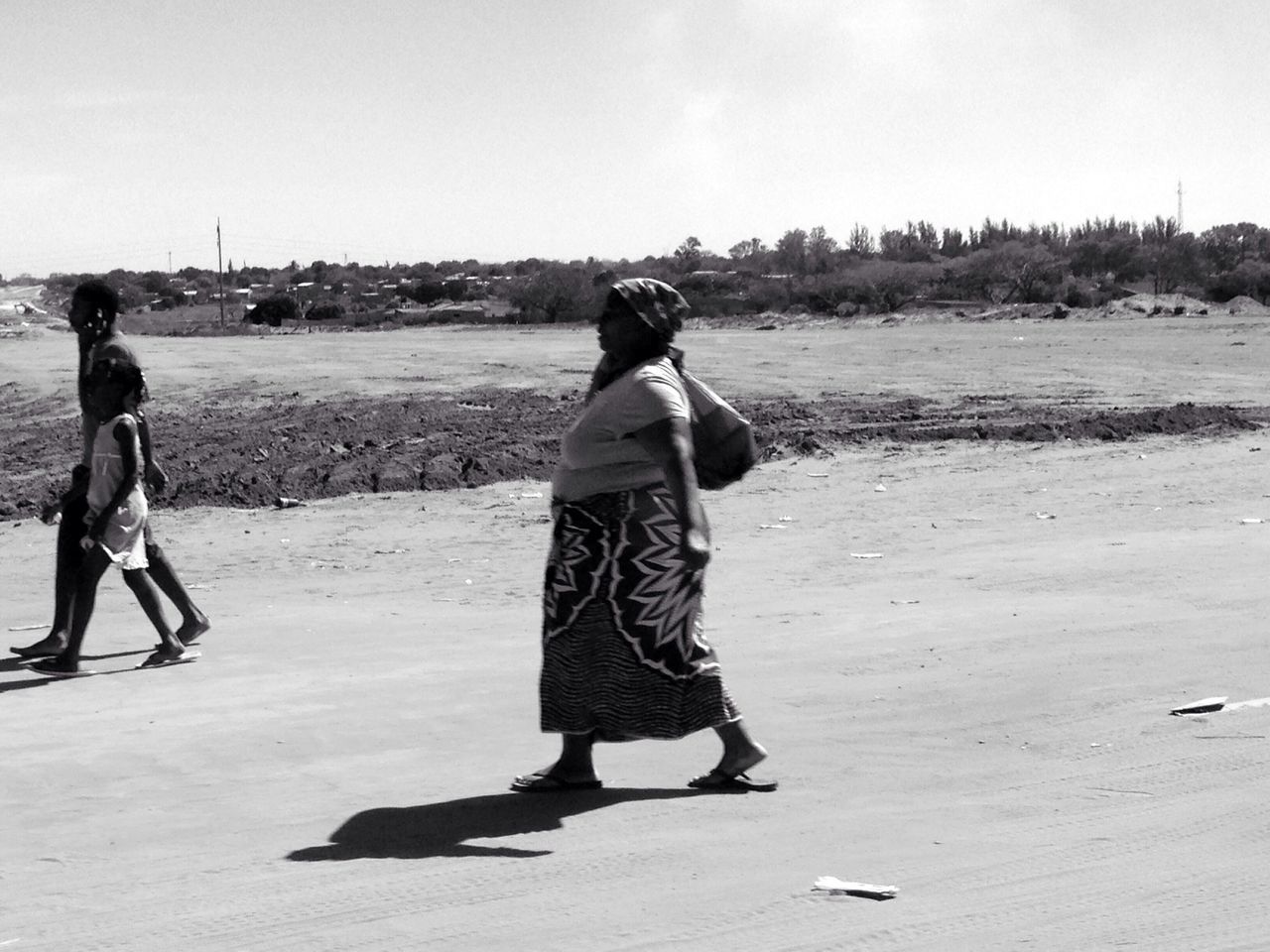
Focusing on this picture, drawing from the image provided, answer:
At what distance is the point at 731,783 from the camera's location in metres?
5.60

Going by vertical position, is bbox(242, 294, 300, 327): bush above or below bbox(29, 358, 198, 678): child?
above

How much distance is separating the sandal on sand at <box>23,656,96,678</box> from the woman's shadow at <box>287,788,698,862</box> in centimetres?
308

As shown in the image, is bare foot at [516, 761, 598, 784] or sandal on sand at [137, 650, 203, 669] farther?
sandal on sand at [137, 650, 203, 669]

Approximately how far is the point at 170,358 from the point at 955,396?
56.5ft

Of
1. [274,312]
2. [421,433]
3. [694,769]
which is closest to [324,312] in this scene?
[274,312]

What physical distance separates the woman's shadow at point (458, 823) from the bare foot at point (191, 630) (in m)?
3.34

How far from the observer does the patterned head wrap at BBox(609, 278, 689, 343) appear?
5305 mm

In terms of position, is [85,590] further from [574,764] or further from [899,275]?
[899,275]

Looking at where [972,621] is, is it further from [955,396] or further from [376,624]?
[955,396]

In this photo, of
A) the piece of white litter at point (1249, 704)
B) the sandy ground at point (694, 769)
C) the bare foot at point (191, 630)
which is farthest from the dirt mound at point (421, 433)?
the piece of white litter at point (1249, 704)

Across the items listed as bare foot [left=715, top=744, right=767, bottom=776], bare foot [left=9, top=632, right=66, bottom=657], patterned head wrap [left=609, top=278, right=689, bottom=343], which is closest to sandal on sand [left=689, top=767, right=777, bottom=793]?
bare foot [left=715, top=744, right=767, bottom=776]

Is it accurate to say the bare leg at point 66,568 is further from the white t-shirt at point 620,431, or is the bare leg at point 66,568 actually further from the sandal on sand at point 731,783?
the sandal on sand at point 731,783

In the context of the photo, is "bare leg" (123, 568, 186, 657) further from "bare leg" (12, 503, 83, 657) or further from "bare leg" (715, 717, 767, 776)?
"bare leg" (715, 717, 767, 776)

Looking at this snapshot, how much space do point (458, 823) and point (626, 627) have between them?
787 mm
